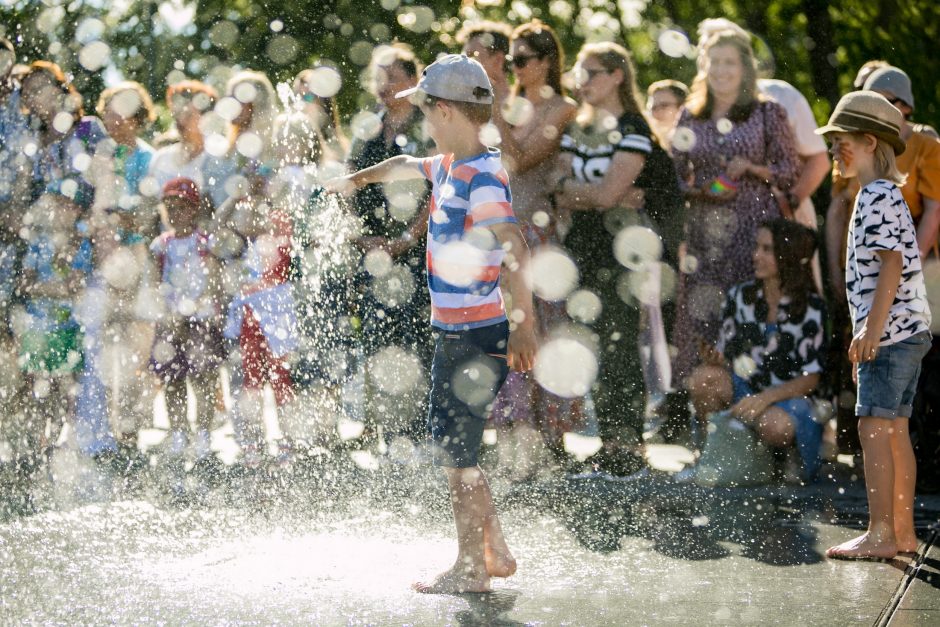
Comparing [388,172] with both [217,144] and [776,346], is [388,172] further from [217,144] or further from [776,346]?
[217,144]

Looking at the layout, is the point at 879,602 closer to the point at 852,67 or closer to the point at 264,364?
the point at 264,364

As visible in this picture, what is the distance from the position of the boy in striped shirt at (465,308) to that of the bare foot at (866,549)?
131 centimetres

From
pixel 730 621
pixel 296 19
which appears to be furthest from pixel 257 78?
pixel 296 19

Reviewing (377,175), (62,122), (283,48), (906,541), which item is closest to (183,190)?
(62,122)

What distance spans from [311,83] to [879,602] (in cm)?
449

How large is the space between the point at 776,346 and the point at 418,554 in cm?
257

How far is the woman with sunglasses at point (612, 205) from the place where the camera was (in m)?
6.95

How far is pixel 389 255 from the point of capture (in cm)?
708

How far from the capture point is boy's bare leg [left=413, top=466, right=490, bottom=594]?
14.7 feet

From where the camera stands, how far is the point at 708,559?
16.6 feet

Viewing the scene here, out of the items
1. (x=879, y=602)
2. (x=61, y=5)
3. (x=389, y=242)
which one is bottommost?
(x=879, y=602)

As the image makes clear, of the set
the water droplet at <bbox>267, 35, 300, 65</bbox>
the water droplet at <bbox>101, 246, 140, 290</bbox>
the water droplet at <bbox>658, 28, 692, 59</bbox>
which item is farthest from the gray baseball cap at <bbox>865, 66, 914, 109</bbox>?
the water droplet at <bbox>267, 35, 300, 65</bbox>

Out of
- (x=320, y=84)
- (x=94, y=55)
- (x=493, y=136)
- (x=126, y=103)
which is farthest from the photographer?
(x=94, y=55)

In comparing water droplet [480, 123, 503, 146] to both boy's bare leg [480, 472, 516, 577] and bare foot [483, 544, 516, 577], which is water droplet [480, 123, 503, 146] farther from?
bare foot [483, 544, 516, 577]
